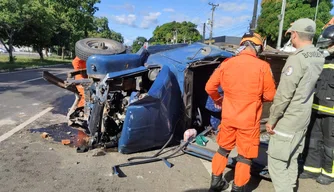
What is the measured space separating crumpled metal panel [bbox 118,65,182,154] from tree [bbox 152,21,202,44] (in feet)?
226

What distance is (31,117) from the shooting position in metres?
6.23

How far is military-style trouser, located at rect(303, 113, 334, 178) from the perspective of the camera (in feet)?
12.1

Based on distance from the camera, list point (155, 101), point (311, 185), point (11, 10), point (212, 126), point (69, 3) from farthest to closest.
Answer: point (69, 3) → point (11, 10) → point (212, 126) → point (155, 101) → point (311, 185)

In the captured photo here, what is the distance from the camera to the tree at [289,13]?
34.6 meters

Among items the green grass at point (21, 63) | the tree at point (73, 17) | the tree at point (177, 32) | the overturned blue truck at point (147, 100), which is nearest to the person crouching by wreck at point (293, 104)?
the overturned blue truck at point (147, 100)

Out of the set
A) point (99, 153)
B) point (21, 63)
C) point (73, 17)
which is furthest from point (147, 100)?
point (73, 17)

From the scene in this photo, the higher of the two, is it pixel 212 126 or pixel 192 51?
pixel 192 51

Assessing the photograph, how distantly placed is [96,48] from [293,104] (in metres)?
3.88

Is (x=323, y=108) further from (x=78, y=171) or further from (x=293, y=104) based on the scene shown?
(x=78, y=171)

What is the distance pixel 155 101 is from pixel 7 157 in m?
2.12

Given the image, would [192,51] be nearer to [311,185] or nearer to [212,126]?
[212,126]

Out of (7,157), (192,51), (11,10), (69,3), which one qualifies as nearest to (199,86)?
(192,51)

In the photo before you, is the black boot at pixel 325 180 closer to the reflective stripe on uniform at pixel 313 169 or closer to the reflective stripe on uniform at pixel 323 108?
the reflective stripe on uniform at pixel 313 169

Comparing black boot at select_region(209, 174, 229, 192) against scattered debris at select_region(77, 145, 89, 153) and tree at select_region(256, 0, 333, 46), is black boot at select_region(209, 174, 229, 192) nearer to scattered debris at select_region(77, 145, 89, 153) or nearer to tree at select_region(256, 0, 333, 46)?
scattered debris at select_region(77, 145, 89, 153)
